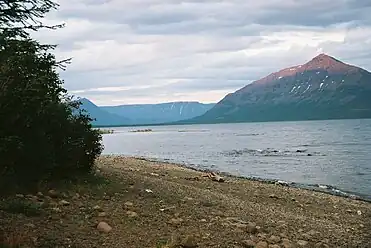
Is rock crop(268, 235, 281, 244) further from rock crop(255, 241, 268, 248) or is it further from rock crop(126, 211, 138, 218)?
rock crop(126, 211, 138, 218)

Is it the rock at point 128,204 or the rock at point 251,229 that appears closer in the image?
the rock at point 251,229

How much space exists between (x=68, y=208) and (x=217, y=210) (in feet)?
14.3

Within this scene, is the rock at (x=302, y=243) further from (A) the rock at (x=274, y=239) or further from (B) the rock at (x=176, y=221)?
(B) the rock at (x=176, y=221)

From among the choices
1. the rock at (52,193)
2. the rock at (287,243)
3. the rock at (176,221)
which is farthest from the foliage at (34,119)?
the rock at (287,243)

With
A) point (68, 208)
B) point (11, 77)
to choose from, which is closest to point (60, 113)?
point (68, 208)

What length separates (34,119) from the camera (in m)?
13.1

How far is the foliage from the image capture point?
9805mm

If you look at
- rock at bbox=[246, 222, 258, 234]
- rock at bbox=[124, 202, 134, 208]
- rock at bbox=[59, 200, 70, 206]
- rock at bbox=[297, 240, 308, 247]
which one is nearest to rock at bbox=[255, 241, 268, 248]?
rock at bbox=[246, 222, 258, 234]

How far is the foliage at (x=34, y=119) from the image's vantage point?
386 inches

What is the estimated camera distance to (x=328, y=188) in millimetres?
31125

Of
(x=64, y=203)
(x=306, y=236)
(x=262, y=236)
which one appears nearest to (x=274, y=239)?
(x=262, y=236)

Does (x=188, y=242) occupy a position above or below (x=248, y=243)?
above

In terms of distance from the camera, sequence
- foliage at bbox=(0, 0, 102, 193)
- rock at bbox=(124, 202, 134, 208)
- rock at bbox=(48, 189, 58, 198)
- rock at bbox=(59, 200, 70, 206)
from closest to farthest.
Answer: foliage at bbox=(0, 0, 102, 193) < rock at bbox=(59, 200, 70, 206) < rock at bbox=(124, 202, 134, 208) < rock at bbox=(48, 189, 58, 198)

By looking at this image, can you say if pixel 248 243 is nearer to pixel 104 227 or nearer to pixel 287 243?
pixel 287 243
